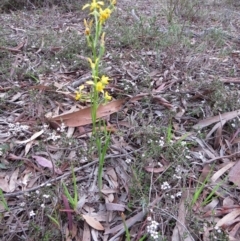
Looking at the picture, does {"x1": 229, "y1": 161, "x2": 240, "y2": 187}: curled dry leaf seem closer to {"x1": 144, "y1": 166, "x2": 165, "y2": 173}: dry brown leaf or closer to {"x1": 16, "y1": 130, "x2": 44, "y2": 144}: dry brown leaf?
{"x1": 144, "y1": 166, "x2": 165, "y2": 173}: dry brown leaf

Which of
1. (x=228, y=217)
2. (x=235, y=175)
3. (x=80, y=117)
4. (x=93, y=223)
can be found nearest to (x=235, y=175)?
(x=235, y=175)

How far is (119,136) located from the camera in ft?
5.84

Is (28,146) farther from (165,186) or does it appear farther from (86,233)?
(165,186)

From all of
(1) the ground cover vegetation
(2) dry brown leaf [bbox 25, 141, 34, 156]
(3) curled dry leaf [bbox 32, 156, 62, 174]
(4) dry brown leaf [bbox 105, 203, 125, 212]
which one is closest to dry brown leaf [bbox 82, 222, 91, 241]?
(1) the ground cover vegetation

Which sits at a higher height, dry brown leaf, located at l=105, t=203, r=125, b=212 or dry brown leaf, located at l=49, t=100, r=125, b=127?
dry brown leaf, located at l=49, t=100, r=125, b=127

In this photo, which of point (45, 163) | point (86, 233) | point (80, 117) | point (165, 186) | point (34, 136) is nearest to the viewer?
point (86, 233)

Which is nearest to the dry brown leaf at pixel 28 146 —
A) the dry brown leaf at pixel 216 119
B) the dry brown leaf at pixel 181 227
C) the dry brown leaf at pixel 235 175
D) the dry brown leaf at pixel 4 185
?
the dry brown leaf at pixel 4 185

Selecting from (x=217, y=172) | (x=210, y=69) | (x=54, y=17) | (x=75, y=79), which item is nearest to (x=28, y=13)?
(x=54, y=17)

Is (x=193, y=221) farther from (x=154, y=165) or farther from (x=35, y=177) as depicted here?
(x=35, y=177)

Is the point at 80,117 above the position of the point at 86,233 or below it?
above

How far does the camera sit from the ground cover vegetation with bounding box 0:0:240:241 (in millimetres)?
1389

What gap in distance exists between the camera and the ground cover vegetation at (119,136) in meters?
1.39

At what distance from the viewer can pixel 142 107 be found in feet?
6.58

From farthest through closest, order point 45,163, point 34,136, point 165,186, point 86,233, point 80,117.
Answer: point 80,117
point 34,136
point 45,163
point 165,186
point 86,233
